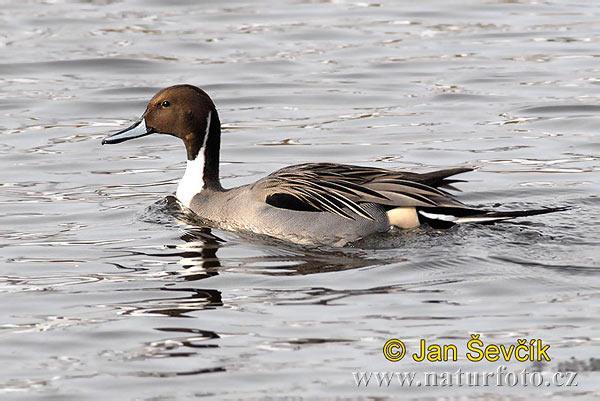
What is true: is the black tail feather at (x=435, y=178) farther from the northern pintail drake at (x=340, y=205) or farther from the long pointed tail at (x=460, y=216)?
the long pointed tail at (x=460, y=216)

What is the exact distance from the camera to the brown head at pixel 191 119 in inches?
388

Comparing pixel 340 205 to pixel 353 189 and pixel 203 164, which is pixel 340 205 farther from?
pixel 203 164

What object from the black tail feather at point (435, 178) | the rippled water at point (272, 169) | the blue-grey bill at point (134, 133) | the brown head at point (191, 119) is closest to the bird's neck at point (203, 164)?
the brown head at point (191, 119)

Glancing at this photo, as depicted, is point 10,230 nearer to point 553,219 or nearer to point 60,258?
point 60,258

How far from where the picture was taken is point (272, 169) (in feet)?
35.8

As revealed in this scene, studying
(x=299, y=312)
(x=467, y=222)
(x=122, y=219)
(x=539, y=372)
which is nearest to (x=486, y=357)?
(x=539, y=372)

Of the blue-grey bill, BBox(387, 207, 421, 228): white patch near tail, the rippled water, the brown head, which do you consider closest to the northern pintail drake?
BBox(387, 207, 421, 228): white patch near tail

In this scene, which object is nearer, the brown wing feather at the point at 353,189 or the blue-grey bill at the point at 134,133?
the brown wing feather at the point at 353,189

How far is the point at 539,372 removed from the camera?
21.3 feet

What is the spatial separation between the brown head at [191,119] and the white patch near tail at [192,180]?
0.04ft

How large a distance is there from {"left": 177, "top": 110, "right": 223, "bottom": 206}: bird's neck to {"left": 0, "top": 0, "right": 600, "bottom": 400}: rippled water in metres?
0.18

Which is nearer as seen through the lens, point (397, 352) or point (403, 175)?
point (397, 352)

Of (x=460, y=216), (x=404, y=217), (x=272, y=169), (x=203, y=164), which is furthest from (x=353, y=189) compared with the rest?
(x=272, y=169)

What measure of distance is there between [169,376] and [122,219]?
124 inches
